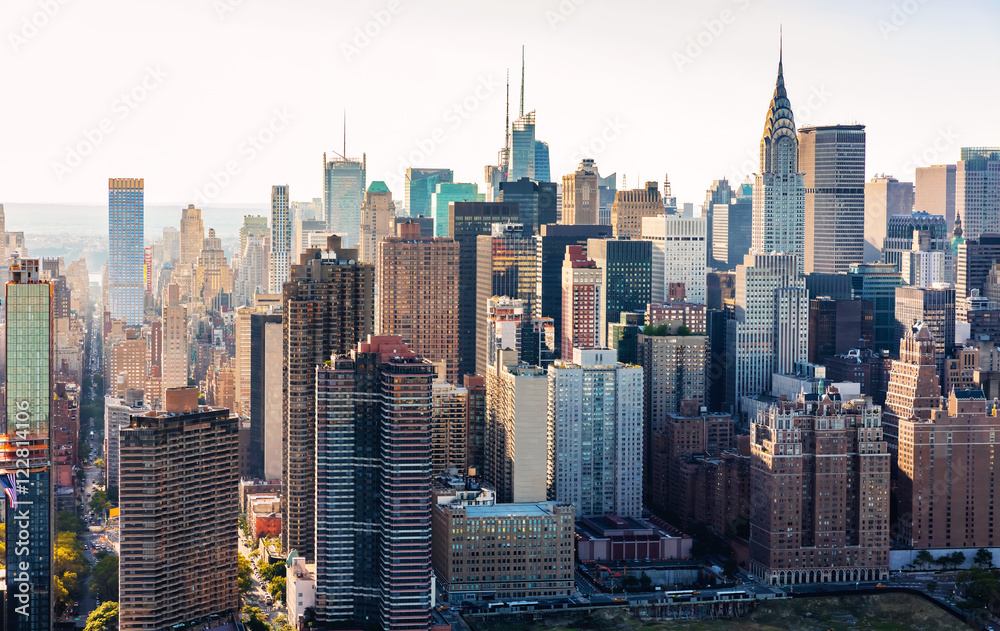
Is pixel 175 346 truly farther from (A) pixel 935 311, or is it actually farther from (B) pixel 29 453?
(A) pixel 935 311

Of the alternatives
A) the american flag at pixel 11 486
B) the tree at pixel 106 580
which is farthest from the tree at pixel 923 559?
the american flag at pixel 11 486

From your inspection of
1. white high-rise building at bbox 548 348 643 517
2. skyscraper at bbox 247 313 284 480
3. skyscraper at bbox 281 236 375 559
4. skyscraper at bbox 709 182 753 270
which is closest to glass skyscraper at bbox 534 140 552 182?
skyscraper at bbox 709 182 753 270

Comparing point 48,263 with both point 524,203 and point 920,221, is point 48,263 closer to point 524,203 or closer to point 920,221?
point 524,203

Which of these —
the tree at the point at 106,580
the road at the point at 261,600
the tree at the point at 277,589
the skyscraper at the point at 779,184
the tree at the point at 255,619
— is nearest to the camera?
the tree at the point at 255,619

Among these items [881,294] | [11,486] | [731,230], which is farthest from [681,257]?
[11,486]

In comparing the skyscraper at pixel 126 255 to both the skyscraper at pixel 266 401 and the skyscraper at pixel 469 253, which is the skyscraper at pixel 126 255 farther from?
the skyscraper at pixel 266 401

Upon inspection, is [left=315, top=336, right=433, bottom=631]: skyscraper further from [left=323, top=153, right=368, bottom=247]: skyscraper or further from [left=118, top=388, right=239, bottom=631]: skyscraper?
[left=323, top=153, right=368, bottom=247]: skyscraper

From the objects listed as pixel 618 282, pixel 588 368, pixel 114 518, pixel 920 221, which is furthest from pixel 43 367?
pixel 920 221
